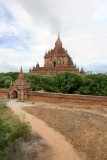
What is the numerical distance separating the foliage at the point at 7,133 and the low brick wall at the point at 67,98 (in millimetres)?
9269

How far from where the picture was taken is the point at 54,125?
62.5 ft

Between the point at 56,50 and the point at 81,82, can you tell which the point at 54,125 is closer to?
the point at 81,82

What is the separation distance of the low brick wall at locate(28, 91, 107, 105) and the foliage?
9.27m

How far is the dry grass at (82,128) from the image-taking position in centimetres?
1515

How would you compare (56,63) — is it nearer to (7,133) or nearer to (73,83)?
(73,83)

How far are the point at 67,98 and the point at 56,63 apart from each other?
24153 mm

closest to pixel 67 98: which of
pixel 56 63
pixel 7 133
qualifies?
pixel 7 133

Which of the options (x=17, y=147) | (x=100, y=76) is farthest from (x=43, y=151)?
(x=100, y=76)

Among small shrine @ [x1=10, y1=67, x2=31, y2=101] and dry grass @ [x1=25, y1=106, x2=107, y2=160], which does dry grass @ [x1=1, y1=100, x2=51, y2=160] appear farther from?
small shrine @ [x1=10, y1=67, x2=31, y2=101]

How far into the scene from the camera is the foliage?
13.1 meters

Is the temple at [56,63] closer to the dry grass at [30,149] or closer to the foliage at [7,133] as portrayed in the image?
the dry grass at [30,149]

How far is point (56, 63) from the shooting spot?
48.6 metres

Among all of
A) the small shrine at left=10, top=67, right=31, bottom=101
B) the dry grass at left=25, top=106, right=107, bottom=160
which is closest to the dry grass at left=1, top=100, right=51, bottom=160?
the dry grass at left=25, top=106, right=107, bottom=160

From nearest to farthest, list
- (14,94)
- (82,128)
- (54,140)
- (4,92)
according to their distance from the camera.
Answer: (54,140), (82,128), (14,94), (4,92)
